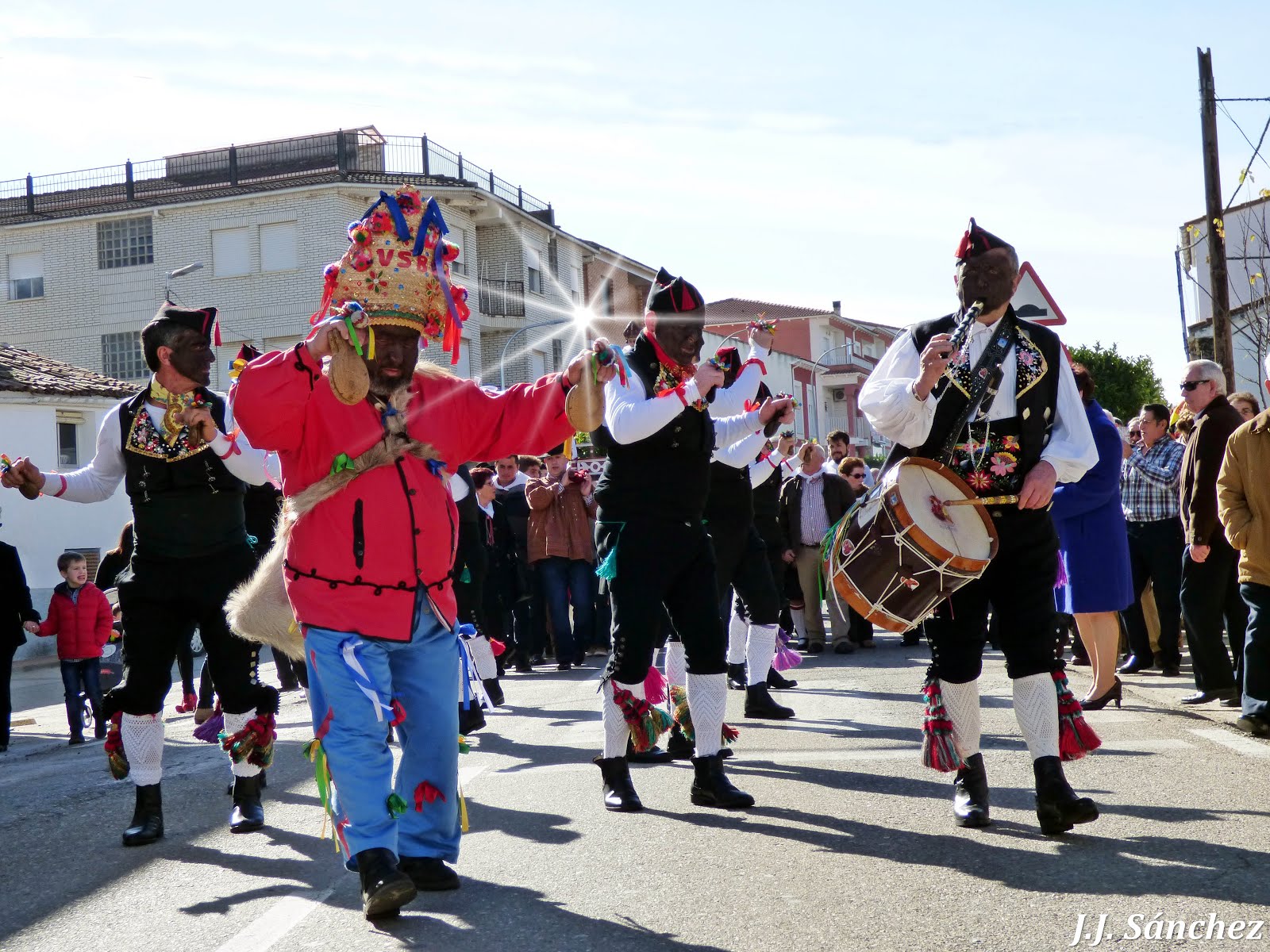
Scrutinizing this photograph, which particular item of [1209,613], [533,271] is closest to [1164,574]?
[1209,613]

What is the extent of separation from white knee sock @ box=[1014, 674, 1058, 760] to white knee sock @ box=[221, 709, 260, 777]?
11.1 ft

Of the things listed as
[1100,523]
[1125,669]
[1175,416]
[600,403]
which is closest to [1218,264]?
[1175,416]

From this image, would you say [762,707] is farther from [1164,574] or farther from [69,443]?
[69,443]

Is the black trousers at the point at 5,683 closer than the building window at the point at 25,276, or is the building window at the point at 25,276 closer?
the black trousers at the point at 5,683

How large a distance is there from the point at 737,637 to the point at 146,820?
16.2ft

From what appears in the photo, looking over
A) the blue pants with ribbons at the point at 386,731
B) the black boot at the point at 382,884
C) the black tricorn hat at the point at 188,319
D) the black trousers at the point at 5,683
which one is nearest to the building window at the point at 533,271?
the black trousers at the point at 5,683

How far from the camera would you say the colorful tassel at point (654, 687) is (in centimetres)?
647

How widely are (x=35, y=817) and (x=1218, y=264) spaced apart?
15.8m

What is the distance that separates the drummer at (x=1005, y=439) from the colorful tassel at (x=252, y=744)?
3.07 meters

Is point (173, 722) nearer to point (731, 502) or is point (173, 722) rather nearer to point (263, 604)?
point (731, 502)

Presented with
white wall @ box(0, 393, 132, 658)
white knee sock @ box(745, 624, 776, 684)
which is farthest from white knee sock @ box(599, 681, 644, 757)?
white wall @ box(0, 393, 132, 658)

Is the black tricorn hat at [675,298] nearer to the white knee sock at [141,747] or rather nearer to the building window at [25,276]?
the white knee sock at [141,747]

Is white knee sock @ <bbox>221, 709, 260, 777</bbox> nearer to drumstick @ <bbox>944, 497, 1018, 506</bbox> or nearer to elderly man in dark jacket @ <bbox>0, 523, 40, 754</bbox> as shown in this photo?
drumstick @ <bbox>944, 497, 1018, 506</bbox>

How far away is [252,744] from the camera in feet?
20.8
